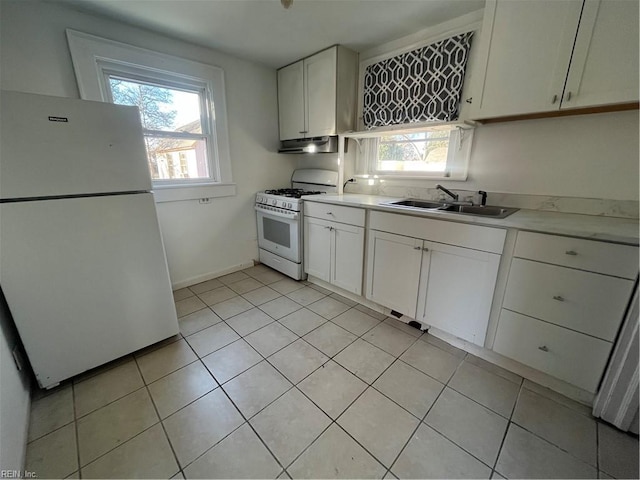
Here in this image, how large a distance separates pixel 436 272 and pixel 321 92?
2.02 m

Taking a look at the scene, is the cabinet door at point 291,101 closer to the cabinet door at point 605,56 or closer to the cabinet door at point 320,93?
the cabinet door at point 320,93

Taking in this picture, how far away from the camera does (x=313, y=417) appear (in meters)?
1.34

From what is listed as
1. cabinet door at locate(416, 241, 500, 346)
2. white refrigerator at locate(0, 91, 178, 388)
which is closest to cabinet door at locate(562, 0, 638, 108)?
cabinet door at locate(416, 241, 500, 346)

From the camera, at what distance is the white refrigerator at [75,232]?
1251 mm

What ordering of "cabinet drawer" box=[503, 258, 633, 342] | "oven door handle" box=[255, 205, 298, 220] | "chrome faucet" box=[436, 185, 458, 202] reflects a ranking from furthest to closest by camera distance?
"oven door handle" box=[255, 205, 298, 220] < "chrome faucet" box=[436, 185, 458, 202] < "cabinet drawer" box=[503, 258, 633, 342]

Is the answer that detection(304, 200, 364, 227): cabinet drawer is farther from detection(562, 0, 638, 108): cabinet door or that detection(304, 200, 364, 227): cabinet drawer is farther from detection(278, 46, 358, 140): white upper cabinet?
detection(562, 0, 638, 108): cabinet door

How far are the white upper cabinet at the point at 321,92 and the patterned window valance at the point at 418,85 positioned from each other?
19cm

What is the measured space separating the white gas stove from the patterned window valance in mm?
814

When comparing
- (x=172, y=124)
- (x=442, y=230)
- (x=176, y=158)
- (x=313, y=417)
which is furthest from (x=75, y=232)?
(x=442, y=230)

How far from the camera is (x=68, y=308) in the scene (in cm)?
145

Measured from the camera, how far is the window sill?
2426 mm

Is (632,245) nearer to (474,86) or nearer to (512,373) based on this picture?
(512,373)

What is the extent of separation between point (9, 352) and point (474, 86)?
9.99ft

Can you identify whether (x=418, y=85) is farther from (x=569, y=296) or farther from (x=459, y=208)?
(x=569, y=296)
